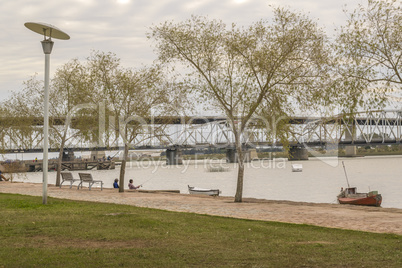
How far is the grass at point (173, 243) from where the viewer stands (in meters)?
7.92

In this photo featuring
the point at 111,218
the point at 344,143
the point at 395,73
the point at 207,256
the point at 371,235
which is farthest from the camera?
the point at 344,143

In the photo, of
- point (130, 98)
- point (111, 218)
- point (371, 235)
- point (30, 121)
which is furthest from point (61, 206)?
point (30, 121)

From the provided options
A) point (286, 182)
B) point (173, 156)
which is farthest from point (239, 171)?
point (173, 156)

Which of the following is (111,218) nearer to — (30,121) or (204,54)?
(204,54)

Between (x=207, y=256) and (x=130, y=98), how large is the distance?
70.6ft

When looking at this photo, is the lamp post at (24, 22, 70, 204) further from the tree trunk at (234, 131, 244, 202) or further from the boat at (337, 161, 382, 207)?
the boat at (337, 161, 382, 207)

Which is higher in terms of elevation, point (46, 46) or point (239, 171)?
point (46, 46)

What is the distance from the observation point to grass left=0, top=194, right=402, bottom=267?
7918 mm

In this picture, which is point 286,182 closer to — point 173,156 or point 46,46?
point 46,46

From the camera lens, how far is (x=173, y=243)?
30.9 ft

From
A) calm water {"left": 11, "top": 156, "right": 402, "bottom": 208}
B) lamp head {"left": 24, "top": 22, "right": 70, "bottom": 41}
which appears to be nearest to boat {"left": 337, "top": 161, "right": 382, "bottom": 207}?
calm water {"left": 11, "top": 156, "right": 402, "bottom": 208}

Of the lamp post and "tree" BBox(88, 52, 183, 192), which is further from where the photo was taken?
"tree" BBox(88, 52, 183, 192)

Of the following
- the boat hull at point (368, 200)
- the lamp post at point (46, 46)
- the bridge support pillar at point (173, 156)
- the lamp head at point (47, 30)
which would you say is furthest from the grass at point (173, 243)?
the bridge support pillar at point (173, 156)

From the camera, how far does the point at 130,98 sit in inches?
1139
